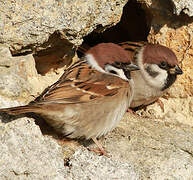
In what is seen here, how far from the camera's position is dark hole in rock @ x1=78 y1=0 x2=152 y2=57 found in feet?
15.9

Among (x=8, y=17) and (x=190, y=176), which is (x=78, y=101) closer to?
(x=8, y=17)

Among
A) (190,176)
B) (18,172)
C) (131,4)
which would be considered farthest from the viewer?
(131,4)

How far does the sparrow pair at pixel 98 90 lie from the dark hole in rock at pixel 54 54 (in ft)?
0.58

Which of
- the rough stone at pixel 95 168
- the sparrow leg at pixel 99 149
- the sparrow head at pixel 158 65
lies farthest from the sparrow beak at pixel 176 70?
the rough stone at pixel 95 168

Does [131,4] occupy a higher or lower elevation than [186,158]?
higher

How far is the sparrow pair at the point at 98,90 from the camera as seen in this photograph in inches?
128

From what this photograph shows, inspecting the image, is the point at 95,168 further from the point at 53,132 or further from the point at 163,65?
the point at 163,65

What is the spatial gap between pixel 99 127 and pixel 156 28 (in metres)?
1.36

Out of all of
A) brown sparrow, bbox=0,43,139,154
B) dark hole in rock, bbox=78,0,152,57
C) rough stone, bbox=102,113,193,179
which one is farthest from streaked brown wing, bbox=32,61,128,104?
dark hole in rock, bbox=78,0,152,57

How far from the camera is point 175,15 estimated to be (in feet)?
13.7

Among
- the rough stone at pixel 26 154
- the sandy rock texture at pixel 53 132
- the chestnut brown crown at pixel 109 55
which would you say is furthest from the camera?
the chestnut brown crown at pixel 109 55

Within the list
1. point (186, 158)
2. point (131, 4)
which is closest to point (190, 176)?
point (186, 158)

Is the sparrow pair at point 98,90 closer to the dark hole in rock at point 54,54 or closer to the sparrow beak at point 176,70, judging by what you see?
the sparrow beak at point 176,70

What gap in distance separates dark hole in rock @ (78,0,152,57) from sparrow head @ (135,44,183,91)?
559mm
